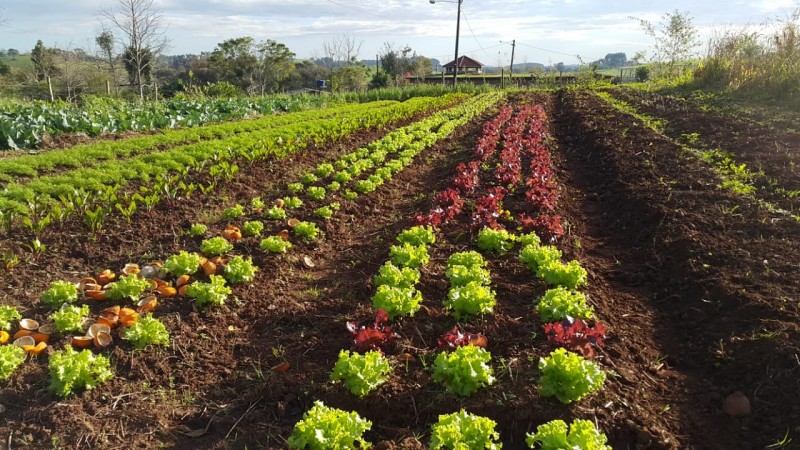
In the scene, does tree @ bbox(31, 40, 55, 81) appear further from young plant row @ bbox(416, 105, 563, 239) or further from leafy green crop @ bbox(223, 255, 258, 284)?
leafy green crop @ bbox(223, 255, 258, 284)

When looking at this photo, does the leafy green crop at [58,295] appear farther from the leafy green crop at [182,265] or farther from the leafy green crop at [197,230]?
the leafy green crop at [197,230]

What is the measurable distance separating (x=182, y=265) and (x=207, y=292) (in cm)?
80

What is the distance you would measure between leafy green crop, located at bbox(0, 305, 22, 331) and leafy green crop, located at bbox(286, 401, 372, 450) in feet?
11.8

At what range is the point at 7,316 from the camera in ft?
16.6

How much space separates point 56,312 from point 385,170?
7550mm

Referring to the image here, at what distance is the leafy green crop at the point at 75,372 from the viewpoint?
421cm

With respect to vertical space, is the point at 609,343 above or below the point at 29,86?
below

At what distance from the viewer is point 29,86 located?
132ft

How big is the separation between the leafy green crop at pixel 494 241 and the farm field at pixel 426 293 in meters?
0.05

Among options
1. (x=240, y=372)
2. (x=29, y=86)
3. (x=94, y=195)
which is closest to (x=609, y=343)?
(x=240, y=372)

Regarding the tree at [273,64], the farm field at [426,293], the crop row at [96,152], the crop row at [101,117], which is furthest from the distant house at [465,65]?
the farm field at [426,293]

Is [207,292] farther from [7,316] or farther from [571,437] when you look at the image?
[571,437]

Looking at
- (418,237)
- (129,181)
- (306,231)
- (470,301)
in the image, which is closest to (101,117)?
(129,181)

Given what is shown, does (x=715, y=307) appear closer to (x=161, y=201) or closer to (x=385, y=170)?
(x=385, y=170)
